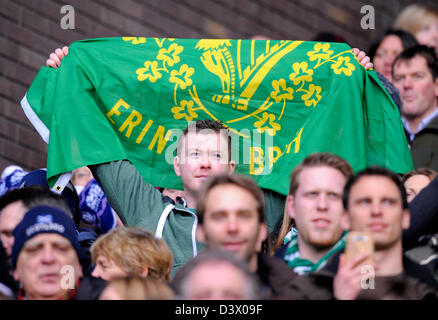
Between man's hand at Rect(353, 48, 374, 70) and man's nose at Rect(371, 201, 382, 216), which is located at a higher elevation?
man's hand at Rect(353, 48, 374, 70)

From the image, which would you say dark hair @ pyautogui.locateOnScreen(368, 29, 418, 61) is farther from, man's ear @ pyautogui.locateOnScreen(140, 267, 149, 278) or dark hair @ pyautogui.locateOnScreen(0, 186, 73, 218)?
man's ear @ pyautogui.locateOnScreen(140, 267, 149, 278)

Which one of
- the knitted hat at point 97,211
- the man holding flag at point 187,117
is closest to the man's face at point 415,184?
the man holding flag at point 187,117

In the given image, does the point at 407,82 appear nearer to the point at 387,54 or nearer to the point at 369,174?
the point at 387,54

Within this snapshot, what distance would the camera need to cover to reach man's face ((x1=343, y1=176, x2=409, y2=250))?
469 cm

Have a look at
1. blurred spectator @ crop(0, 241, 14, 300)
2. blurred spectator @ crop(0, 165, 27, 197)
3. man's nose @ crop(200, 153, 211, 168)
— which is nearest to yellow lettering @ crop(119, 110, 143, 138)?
man's nose @ crop(200, 153, 211, 168)

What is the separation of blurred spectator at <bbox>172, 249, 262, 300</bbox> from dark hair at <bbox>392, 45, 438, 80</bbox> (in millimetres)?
4096

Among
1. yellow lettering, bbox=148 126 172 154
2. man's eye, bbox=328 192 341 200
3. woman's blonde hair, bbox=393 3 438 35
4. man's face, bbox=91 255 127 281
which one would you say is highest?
woman's blonde hair, bbox=393 3 438 35

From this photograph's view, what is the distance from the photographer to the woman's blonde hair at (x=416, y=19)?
967 centimetres

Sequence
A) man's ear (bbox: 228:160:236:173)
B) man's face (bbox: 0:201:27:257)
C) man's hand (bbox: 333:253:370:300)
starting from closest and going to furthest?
man's hand (bbox: 333:253:370:300)
man's face (bbox: 0:201:27:257)
man's ear (bbox: 228:160:236:173)

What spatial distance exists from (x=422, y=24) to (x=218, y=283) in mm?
6040

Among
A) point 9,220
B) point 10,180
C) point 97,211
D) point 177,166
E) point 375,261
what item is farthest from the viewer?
point 10,180

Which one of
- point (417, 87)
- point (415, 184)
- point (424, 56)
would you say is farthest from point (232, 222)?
point (424, 56)

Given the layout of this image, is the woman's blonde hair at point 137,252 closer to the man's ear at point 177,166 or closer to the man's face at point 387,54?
the man's ear at point 177,166

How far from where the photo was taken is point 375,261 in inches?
185
